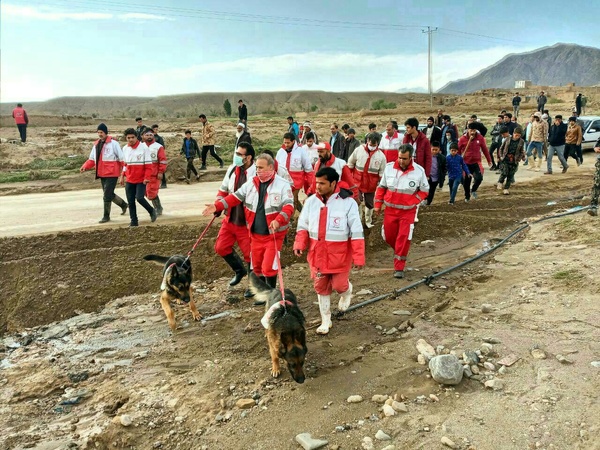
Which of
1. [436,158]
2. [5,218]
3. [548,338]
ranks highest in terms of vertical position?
[436,158]

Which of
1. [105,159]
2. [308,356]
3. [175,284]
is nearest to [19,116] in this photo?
[105,159]

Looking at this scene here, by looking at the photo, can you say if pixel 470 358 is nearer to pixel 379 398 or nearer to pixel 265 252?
pixel 379 398

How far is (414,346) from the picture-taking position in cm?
529

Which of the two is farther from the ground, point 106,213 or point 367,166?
point 367,166

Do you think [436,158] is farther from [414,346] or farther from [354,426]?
[354,426]

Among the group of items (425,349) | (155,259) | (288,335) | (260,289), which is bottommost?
(425,349)

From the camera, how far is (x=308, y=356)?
5.38m

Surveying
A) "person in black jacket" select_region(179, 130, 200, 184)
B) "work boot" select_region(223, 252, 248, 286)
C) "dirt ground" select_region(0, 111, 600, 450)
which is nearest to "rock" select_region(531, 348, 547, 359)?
"dirt ground" select_region(0, 111, 600, 450)

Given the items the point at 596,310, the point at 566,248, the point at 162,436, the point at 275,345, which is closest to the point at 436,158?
the point at 566,248

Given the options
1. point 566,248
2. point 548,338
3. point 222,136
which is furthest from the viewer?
point 222,136

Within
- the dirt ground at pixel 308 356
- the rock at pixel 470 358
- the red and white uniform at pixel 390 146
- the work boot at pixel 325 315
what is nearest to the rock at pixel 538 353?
the dirt ground at pixel 308 356

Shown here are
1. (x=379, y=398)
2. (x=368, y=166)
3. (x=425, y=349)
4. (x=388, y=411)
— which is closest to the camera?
(x=388, y=411)

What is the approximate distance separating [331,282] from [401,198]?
2.30 m

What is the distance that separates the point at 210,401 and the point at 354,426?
56.5 inches
